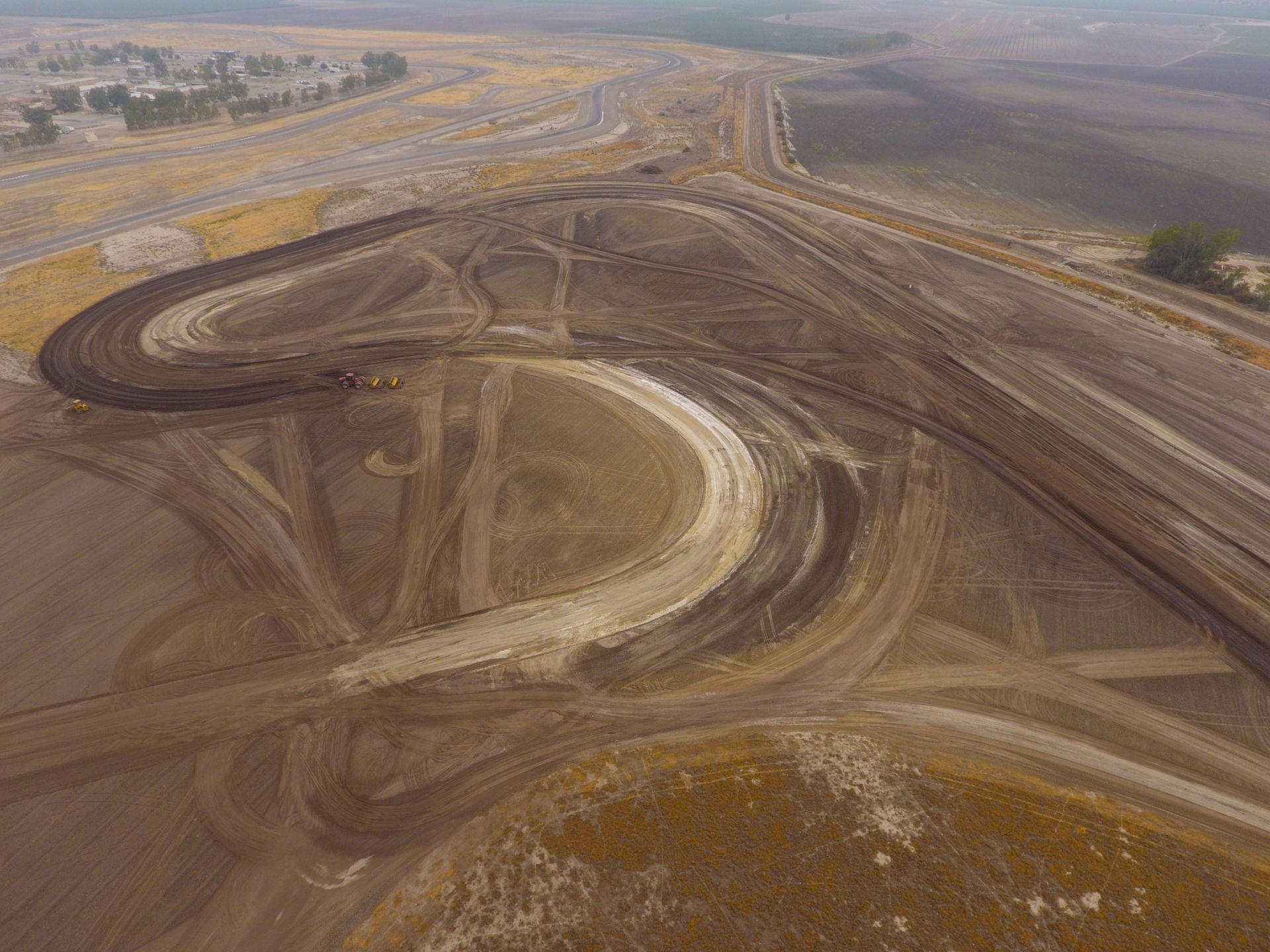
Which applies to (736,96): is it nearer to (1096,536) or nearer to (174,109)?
(174,109)

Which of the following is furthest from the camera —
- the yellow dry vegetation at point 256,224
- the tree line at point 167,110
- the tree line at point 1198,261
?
the tree line at point 167,110

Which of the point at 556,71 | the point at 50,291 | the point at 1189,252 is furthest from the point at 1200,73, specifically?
the point at 50,291

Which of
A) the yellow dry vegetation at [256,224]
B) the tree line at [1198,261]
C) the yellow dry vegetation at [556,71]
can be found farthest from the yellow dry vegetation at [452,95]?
the tree line at [1198,261]

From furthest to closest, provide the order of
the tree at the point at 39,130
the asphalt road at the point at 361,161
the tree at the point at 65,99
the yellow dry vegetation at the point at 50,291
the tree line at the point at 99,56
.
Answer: the tree line at the point at 99,56
the tree at the point at 65,99
the tree at the point at 39,130
the asphalt road at the point at 361,161
the yellow dry vegetation at the point at 50,291

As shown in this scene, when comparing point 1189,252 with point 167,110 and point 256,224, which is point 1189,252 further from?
point 167,110

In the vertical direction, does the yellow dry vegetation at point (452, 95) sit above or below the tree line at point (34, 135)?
above

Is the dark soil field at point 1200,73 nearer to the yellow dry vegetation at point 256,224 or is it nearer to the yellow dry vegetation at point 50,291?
the yellow dry vegetation at point 256,224

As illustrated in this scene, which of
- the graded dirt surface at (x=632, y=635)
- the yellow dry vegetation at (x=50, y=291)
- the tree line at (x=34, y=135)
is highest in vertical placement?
the tree line at (x=34, y=135)

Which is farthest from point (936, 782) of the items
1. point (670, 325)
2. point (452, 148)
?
point (452, 148)
